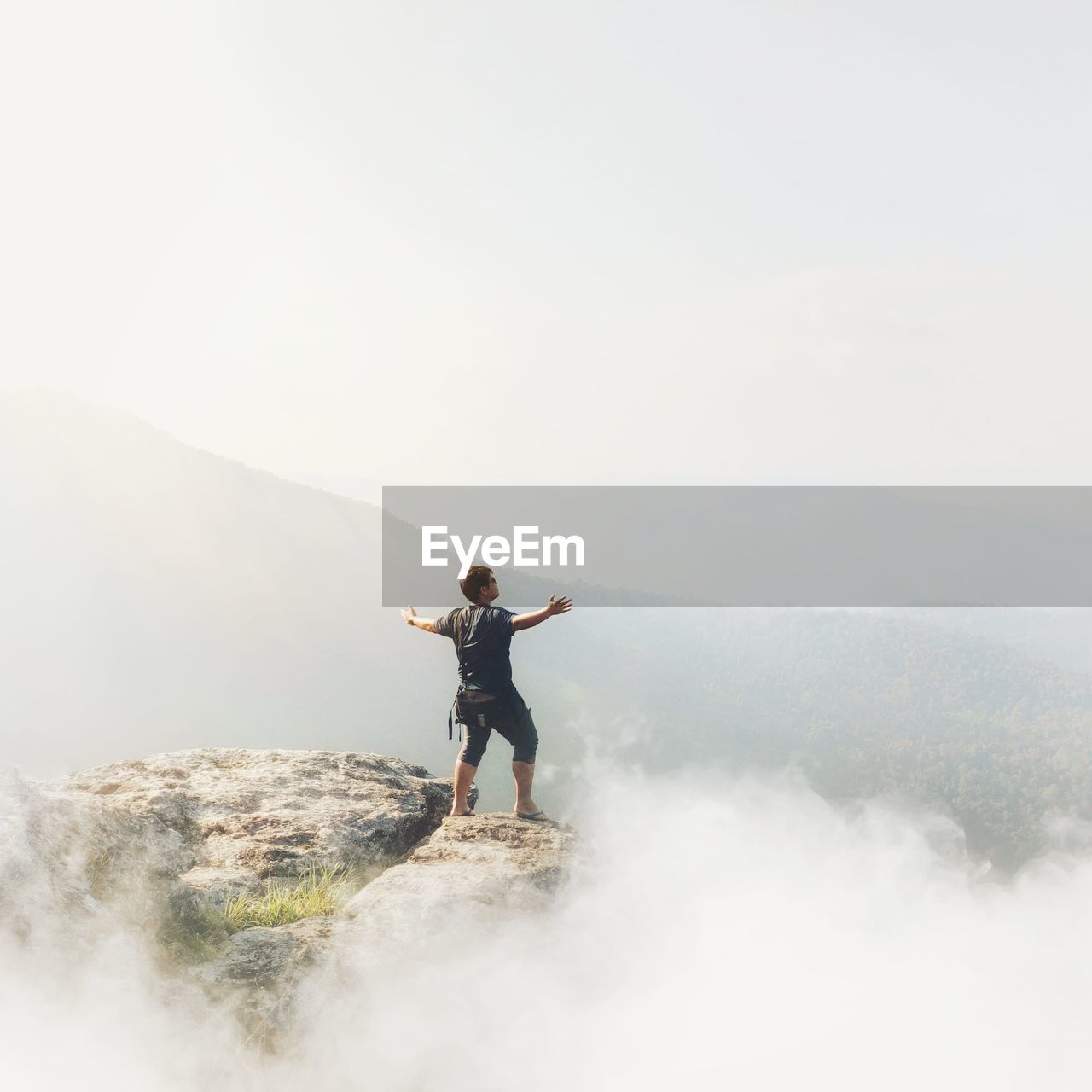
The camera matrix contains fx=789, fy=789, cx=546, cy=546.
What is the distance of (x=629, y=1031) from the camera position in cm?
630

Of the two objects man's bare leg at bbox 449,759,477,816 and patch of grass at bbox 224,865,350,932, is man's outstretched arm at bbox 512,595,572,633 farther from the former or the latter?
patch of grass at bbox 224,865,350,932

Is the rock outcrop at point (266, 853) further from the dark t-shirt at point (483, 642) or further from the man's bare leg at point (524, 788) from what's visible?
the dark t-shirt at point (483, 642)

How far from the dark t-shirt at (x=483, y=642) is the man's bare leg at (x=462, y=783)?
978mm

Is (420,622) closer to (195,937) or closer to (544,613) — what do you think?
(544,613)

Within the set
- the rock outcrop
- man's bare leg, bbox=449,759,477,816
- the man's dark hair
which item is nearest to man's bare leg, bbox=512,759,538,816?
the rock outcrop

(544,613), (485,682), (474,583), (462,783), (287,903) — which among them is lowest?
(287,903)

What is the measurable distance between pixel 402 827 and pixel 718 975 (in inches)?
155

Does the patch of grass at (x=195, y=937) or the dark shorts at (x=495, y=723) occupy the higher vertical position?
the dark shorts at (x=495, y=723)

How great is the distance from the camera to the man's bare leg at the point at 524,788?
31.0 feet

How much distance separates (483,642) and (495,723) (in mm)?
984

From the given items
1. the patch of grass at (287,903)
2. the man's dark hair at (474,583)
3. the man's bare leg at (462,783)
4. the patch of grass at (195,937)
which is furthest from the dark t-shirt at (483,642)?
the patch of grass at (195,937)

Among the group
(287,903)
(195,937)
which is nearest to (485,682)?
(287,903)

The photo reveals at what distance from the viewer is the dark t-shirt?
365 inches

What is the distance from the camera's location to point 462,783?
9.63m
